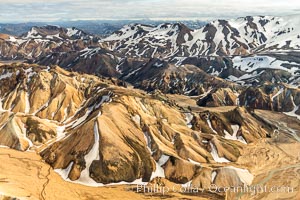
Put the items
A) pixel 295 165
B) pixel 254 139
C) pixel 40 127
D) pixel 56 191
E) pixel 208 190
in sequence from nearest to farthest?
pixel 56 191 → pixel 208 190 → pixel 295 165 → pixel 40 127 → pixel 254 139

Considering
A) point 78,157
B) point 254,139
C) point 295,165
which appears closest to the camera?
point 78,157

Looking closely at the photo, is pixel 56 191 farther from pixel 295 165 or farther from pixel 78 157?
pixel 295 165

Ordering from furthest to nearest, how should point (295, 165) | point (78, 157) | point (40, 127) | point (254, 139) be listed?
point (254, 139) < point (40, 127) < point (295, 165) < point (78, 157)

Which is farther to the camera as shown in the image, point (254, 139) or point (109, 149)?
point (254, 139)

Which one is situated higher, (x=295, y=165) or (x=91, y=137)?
(x=91, y=137)

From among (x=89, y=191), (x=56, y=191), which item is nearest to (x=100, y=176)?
(x=89, y=191)

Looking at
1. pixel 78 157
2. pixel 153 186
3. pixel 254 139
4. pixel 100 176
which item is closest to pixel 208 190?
pixel 153 186

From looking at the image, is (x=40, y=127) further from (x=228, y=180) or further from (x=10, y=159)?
(x=228, y=180)

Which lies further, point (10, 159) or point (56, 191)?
point (10, 159)

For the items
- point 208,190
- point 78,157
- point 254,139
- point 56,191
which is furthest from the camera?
point 254,139
